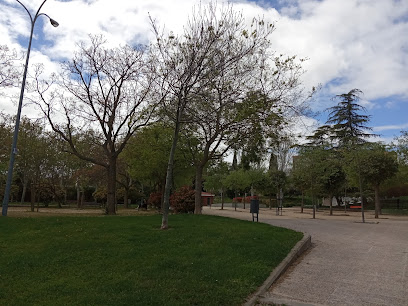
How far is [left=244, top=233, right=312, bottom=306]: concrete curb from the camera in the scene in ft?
16.4

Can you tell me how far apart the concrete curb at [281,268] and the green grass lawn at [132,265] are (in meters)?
0.10

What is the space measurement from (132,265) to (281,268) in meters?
2.81

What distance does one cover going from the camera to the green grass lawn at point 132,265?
4.63 m

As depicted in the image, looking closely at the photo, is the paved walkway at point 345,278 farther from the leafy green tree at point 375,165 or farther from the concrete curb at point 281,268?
the leafy green tree at point 375,165

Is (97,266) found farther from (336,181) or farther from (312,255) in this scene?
(336,181)

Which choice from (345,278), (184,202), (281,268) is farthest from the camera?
(184,202)

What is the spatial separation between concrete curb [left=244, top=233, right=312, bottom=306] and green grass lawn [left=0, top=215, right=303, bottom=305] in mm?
102

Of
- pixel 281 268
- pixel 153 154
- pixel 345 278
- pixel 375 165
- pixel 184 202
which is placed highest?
pixel 375 165

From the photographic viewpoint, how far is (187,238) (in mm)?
8219

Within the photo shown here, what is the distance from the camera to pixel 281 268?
257 inches

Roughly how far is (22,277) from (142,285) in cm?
199

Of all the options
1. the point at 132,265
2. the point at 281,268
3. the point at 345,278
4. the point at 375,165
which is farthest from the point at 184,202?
the point at 375,165

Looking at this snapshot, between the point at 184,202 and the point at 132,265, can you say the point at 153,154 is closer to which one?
the point at 184,202

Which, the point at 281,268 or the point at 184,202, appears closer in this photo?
the point at 281,268
